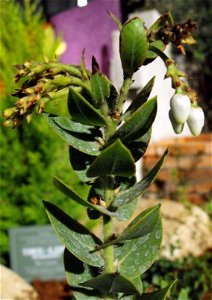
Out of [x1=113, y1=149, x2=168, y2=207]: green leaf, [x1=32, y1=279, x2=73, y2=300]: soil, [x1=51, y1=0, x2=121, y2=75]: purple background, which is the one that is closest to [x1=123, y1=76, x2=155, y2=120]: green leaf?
[x1=113, y1=149, x2=168, y2=207]: green leaf

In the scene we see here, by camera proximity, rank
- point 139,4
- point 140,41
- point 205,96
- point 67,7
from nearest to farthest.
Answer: point 140,41 → point 67,7 → point 139,4 → point 205,96

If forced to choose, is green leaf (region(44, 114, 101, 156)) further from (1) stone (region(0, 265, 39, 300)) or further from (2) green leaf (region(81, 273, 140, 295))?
(1) stone (region(0, 265, 39, 300))

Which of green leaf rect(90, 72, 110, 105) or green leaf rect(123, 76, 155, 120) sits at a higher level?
green leaf rect(90, 72, 110, 105)

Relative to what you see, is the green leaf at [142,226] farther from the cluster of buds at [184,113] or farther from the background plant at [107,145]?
the cluster of buds at [184,113]

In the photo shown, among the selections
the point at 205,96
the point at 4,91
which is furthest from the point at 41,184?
the point at 205,96

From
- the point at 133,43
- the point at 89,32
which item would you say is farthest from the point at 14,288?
the point at 89,32

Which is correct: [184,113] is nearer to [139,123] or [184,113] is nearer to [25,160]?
[139,123]

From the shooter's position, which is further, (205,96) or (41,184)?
(205,96)

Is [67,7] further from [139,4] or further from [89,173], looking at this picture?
[89,173]
